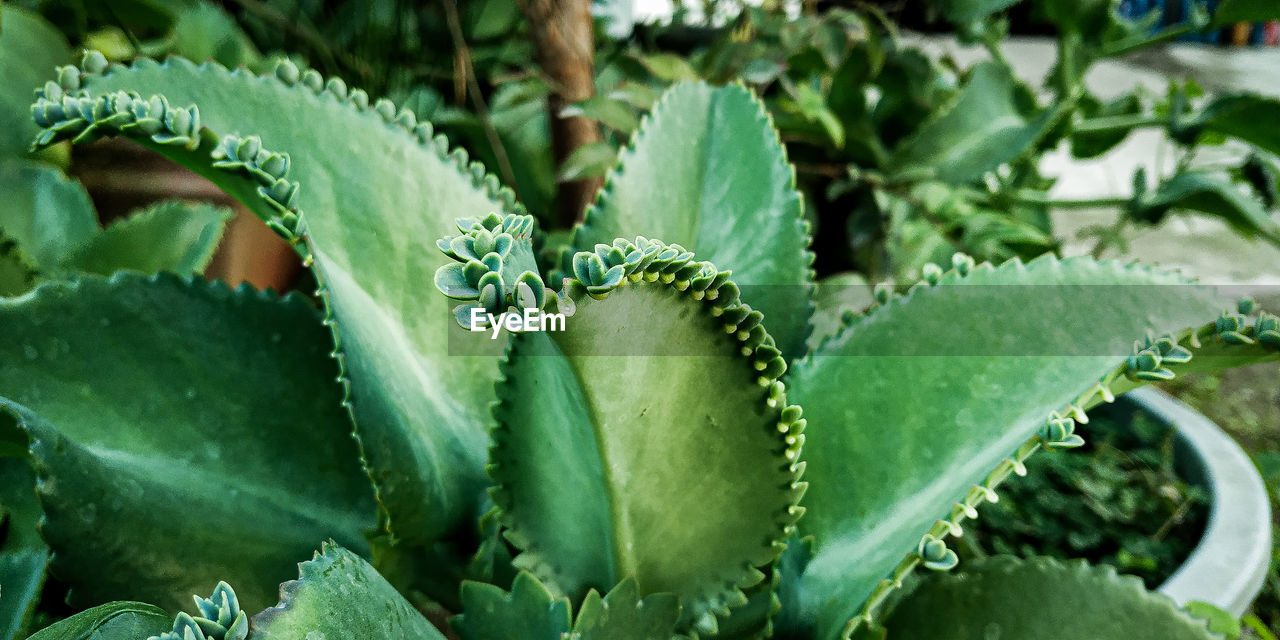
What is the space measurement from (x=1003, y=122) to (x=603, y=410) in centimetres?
82

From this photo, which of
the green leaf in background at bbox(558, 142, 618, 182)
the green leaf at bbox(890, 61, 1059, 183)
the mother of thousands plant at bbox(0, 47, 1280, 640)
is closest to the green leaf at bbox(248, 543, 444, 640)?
the mother of thousands plant at bbox(0, 47, 1280, 640)

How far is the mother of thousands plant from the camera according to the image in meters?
0.26

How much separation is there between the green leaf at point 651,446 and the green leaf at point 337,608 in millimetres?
46

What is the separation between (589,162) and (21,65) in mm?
418

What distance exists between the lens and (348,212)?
336 mm

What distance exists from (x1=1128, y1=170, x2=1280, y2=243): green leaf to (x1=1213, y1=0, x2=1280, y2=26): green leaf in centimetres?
17

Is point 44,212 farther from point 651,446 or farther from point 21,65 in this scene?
point 651,446

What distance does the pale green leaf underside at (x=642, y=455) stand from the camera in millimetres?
238

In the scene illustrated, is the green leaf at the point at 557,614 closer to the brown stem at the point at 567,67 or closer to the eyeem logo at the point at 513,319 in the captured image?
the eyeem logo at the point at 513,319

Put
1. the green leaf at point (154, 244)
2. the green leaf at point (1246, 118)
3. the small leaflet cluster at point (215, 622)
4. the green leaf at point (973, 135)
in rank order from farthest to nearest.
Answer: the green leaf at point (973, 135) → the green leaf at point (1246, 118) → the green leaf at point (154, 244) → the small leaflet cluster at point (215, 622)

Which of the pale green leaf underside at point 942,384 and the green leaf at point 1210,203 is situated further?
the green leaf at point 1210,203

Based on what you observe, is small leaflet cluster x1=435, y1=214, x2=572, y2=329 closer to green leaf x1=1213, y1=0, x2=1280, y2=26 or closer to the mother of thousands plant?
the mother of thousands plant

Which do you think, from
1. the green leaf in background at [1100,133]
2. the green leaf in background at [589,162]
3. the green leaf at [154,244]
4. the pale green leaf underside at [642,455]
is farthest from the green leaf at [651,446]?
the green leaf in background at [1100,133]

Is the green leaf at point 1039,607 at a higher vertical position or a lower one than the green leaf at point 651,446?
lower
